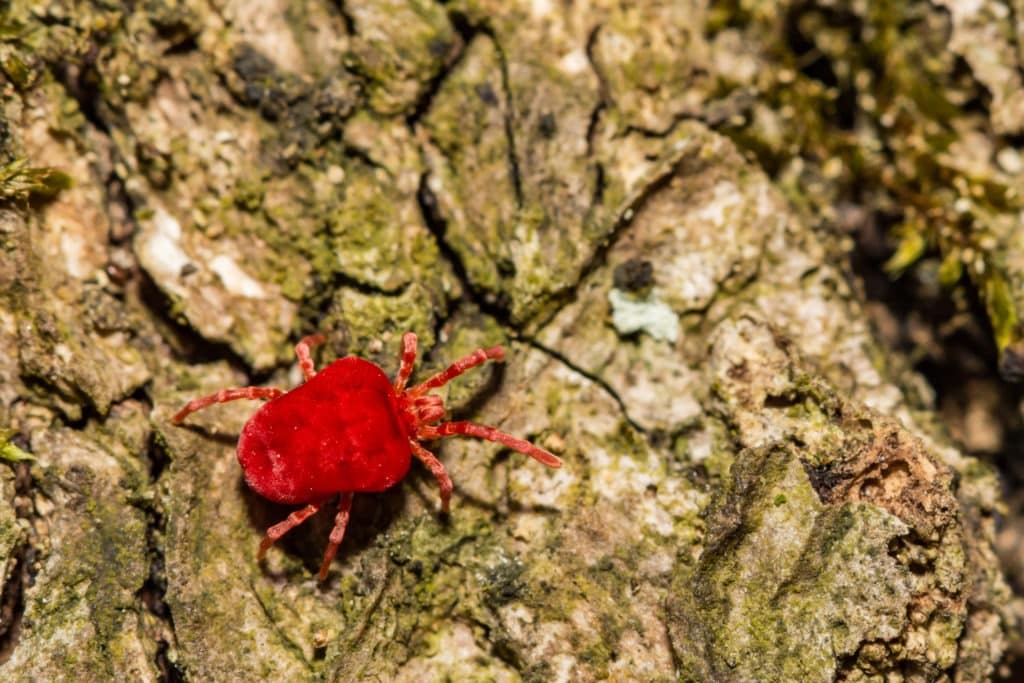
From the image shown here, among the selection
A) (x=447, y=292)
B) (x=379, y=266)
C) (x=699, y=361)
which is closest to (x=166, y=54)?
(x=379, y=266)

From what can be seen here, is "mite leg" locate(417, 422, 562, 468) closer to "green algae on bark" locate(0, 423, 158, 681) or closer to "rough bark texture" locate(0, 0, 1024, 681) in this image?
"rough bark texture" locate(0, 0, 1024, 681)

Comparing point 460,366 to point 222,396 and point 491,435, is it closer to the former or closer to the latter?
point 491,435

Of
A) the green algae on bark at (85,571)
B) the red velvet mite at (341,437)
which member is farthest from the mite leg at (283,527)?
the green algae on bark at (85,571)

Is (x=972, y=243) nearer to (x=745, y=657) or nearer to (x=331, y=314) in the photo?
(x=745, y=657)

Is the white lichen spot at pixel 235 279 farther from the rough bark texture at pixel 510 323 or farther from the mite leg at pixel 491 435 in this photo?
the mite leg at pixel 491 435

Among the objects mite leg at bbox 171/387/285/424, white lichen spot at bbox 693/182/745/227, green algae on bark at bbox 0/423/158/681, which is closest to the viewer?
green algae on bark at bbox 0/423/158/681

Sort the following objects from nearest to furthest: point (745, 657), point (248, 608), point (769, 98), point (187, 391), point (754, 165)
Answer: point (745, 657) < point (248, 608) < point (187, 391) < point (754, 165) < point (769, 98)

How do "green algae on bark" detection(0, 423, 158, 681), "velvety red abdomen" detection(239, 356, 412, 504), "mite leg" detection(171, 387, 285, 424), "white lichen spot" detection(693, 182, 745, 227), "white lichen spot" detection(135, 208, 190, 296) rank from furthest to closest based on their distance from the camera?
"white lichen spot" detection(693, 182, 745, 227), "white lichen spot" detection(135, 208, 190, 296), "mite leg" detection(171, 387, 285, 424), "velvety red abdomen" detection(239, 356, 412, 504), "green algae on bark" detection(0, 423, 158, 681)

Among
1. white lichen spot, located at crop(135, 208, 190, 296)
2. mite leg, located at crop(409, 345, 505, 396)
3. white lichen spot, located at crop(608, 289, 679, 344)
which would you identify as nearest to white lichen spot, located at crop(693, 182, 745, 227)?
white lichen spot, located at crop(608, 289, 679, 344)
